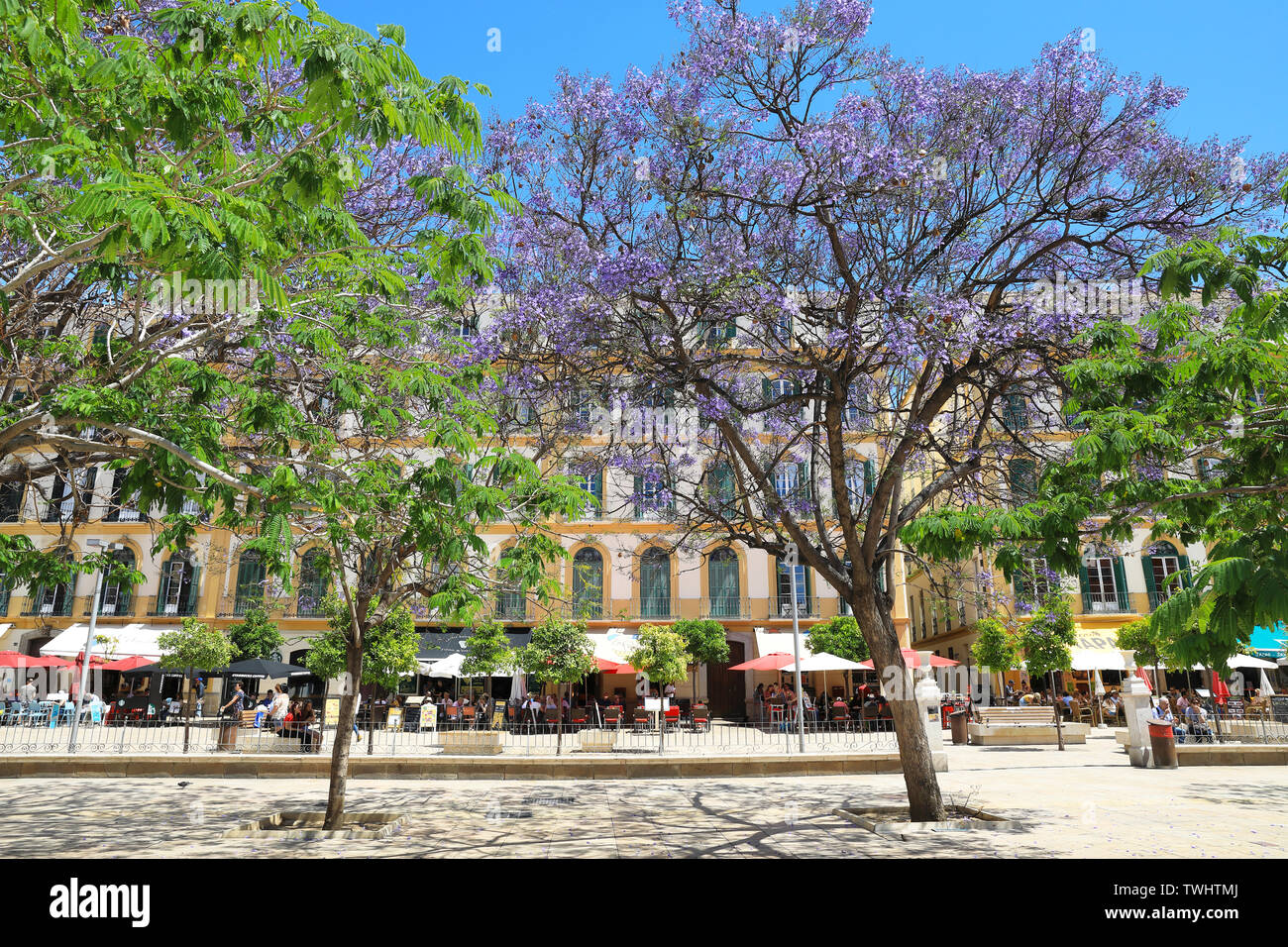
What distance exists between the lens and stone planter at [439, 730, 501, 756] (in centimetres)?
1762

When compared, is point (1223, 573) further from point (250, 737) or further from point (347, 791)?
point (250, 737)

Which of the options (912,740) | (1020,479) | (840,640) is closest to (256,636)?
(840,640)

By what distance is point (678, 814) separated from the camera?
11094 millimetres

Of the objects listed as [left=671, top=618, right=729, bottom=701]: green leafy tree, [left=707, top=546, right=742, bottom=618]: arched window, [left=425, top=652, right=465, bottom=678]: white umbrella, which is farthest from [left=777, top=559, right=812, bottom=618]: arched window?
[left=425, top=652, right=465, bottom=678]: white umbrella

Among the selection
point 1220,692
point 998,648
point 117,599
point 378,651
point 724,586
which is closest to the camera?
point 378,651

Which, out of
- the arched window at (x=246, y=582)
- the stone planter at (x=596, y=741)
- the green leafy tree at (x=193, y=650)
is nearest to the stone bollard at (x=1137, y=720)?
the stone planter at (x=596, y=741)

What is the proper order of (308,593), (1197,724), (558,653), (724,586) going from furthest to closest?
(724,586), (308,593), (558,653), (1197,724)

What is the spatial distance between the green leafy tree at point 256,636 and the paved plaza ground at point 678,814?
16.1 metres

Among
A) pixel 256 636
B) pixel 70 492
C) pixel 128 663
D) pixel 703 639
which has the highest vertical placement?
pixel 70 492

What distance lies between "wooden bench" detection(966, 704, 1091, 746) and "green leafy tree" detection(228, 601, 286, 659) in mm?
23967

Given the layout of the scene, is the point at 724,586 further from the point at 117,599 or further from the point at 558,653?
the point at 117,599

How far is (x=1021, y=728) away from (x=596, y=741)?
11.4 meters

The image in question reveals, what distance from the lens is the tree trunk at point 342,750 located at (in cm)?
959

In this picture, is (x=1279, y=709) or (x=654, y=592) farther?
(x=654, y=592)
